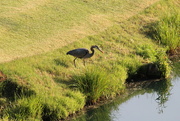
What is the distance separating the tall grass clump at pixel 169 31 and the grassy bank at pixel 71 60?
364mm

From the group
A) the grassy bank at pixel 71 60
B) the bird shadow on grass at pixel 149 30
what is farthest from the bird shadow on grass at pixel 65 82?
the bird shadow on grass at pixel 149 30

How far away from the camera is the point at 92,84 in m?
16.1

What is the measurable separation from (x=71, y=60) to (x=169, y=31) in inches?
174

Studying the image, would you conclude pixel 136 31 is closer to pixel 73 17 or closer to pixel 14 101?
pixel 73 17

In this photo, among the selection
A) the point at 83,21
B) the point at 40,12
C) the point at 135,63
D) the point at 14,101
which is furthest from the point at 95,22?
the point at 14,101

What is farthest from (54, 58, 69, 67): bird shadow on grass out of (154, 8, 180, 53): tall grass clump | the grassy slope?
(154, 8, 180, 53): tall grass clump

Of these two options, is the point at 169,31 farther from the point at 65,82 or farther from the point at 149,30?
the point at 65,82

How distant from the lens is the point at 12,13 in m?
20.8

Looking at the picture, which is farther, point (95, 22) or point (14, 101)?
point (95, 22)

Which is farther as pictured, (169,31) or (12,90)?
(169,31)

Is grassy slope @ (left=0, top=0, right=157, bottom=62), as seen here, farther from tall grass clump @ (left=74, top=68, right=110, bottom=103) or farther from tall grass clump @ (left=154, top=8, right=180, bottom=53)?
tall grass clump @ (left=74, top=68, right=110, bottom=103)

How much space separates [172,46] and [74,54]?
4486mm

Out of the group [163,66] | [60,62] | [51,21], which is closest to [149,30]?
[163,66]

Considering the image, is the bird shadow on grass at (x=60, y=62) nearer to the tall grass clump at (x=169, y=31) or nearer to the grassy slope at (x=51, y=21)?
the grassy slope at (x=51, y=21)
